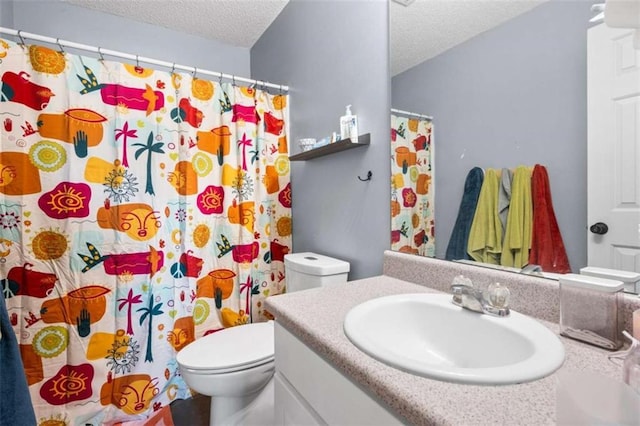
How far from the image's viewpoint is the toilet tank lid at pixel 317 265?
139 centimetres

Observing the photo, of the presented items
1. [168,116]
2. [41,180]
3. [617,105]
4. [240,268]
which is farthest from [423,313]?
[41,180]

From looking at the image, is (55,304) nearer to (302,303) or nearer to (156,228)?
(156,228)

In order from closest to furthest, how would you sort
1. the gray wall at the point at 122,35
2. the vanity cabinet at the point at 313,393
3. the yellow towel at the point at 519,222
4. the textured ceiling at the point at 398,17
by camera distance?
the vanity cabinet at the point at 313,393
the yellow towel at the point at 519,222
the textured ceiling at the point at 398,17
the gray wall at the point at 122,35

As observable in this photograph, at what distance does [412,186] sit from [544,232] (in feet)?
1.56

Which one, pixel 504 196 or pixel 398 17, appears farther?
pixel 398 17

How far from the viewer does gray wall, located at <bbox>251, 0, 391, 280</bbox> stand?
50.1 inches

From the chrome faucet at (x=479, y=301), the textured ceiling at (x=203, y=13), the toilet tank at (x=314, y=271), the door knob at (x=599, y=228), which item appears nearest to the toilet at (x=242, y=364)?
the toilet tank at (x=314, y=271)

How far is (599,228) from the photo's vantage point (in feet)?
2.30

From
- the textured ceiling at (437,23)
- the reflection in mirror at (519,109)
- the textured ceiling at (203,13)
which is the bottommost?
the reflection in mirror at (519,109)

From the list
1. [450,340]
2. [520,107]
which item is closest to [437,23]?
[520,107]

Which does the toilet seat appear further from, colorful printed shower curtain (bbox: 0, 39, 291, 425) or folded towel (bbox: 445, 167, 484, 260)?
folded towel (bbox: 445, 167, 484, 260)

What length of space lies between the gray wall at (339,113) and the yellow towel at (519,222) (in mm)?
472

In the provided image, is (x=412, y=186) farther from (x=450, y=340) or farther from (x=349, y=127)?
(x=450, y=340)

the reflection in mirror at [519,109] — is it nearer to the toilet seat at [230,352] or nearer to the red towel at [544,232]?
the red towel at [544,232]
